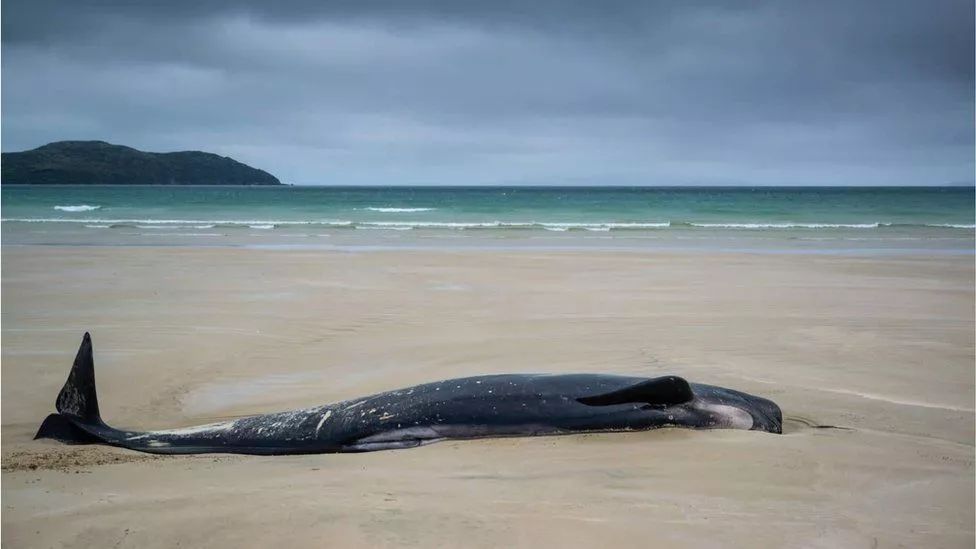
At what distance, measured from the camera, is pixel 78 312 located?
35.0 feet

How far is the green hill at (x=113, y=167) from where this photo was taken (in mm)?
124812

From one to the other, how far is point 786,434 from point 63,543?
12.8 feet

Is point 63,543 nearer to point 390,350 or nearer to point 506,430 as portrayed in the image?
point 506,430

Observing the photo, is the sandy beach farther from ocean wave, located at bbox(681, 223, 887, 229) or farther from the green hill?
the green hill

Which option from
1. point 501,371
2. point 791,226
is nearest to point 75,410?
point 501,371

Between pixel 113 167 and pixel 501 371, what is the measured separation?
140 m

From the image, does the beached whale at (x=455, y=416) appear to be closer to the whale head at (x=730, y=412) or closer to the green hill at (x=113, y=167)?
the whale head at (x=730, y=412)

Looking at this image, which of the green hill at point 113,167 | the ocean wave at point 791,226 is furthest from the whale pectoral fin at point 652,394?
the green hill at point 113,167

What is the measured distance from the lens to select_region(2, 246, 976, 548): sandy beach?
3496mm

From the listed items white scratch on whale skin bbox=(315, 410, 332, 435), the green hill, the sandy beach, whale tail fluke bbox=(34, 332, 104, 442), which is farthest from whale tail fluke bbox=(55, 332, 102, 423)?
the green hill

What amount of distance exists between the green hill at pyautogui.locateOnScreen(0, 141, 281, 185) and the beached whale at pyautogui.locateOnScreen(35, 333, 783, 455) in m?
133

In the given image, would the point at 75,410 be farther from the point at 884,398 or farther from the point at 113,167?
the point at 113,167

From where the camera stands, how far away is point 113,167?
133m

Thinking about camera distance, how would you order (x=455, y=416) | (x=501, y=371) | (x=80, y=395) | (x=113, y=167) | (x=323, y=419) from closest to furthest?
(x=455, y=416) < (x=323, y=419) < (x=80, y=395) < (x=501, y=371) < (x=113, y=167)
